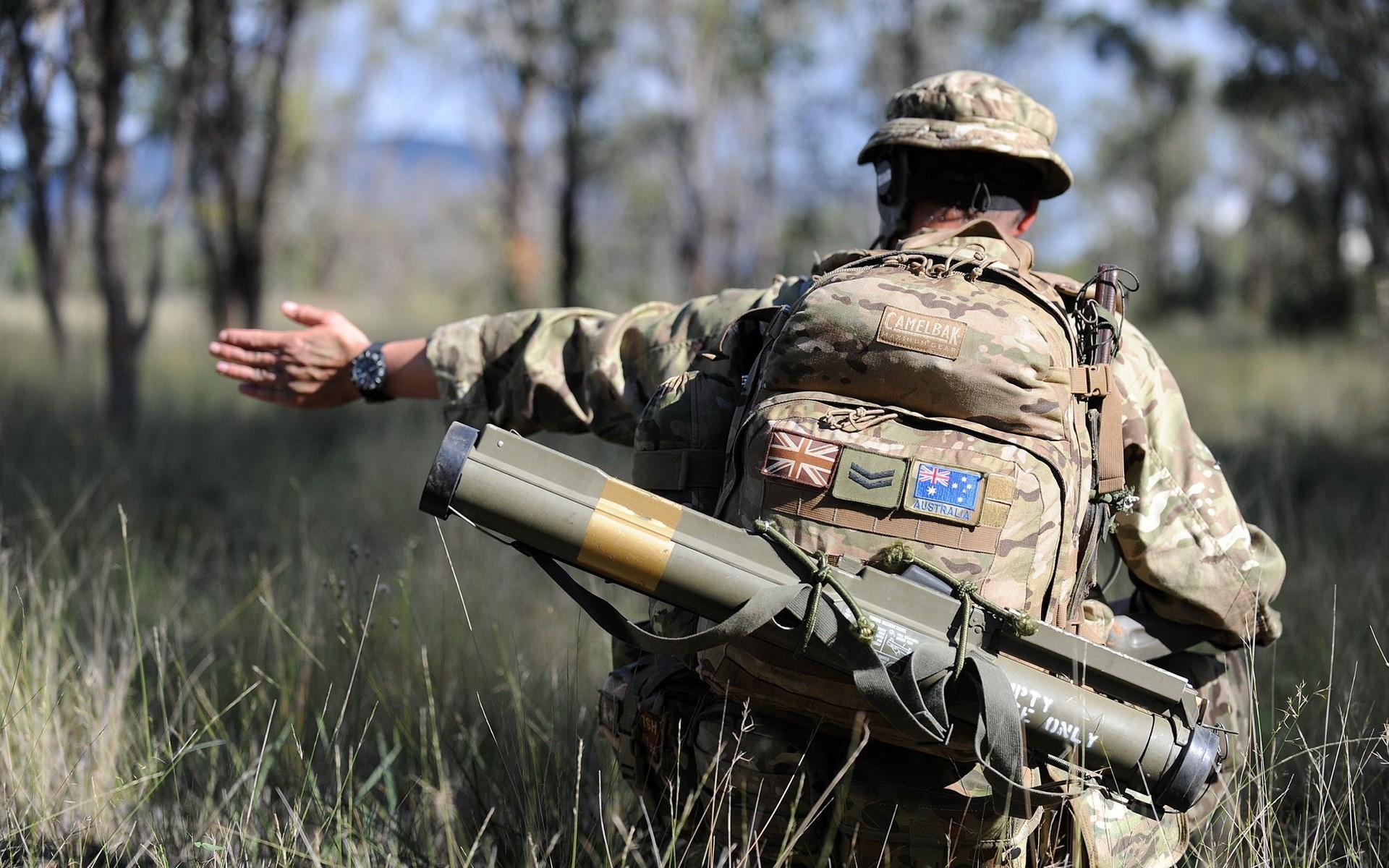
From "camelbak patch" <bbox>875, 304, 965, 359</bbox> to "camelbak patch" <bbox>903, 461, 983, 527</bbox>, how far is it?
177 millimetres

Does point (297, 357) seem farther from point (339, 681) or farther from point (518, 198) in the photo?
point (518, 198)

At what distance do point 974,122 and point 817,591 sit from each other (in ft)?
3.33

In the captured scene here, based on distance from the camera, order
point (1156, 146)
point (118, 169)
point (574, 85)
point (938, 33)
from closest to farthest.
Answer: point (118, 169) → point (574, 85) → point (938, 33) → point (1156, 146)

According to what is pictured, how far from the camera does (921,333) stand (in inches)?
70.2

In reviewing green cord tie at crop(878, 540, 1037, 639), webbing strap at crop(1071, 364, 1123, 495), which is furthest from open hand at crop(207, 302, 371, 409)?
webbing strap at crop(1071, 364, 1123, 495)

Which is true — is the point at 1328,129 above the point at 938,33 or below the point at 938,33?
below

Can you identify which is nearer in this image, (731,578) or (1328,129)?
(731,578)

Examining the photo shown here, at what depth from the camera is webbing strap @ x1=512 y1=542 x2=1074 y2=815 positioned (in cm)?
168

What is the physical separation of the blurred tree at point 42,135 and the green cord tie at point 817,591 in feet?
14.4

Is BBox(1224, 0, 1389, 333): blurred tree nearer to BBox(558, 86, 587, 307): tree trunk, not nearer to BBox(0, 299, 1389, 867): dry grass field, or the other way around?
BBox(0, 299, 1389, 867): dry grass field

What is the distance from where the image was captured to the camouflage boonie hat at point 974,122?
A: 215cm

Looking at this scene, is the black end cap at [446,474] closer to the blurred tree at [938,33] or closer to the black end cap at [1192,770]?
the black end cap at [1192,770]

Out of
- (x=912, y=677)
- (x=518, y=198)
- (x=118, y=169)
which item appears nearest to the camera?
(x=912, y=677)

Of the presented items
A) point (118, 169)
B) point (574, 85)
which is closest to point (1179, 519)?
point (118, 169)
